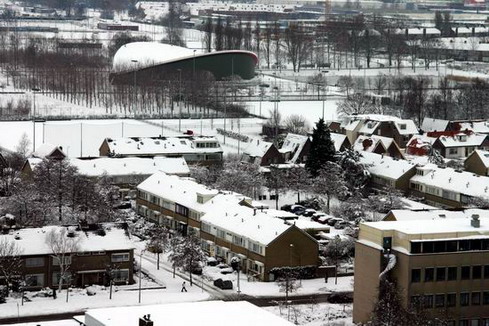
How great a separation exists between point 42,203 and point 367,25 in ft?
173

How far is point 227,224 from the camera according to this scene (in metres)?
25.0

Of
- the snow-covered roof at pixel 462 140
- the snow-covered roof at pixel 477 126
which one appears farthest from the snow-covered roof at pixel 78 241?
the snow-covered roof at pixel 477 126

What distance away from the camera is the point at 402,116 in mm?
43969

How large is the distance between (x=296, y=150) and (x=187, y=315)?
17794 mm

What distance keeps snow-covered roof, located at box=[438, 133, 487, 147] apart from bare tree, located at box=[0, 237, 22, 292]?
18.2 m

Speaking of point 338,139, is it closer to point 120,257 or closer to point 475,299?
point 120,257

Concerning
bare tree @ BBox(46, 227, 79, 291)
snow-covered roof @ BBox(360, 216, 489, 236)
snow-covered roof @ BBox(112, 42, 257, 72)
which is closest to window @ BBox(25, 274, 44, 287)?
bare tree @ BBox(46, 227, 79, 291)

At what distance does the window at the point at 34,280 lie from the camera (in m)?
22.2

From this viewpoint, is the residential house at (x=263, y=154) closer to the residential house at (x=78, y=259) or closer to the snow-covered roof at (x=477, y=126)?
the snow-covered roof at (x=477, y=126)

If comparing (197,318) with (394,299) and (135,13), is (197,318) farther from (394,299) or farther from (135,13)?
(135,13)

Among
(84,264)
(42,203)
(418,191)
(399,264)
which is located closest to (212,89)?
(418,191)

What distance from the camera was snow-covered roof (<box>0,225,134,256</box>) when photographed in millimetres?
22500

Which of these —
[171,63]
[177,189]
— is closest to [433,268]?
[177,189]

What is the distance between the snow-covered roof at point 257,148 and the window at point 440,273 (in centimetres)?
1459
